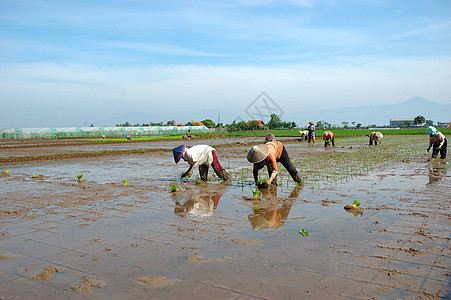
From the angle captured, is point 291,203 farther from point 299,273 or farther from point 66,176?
point 66,176

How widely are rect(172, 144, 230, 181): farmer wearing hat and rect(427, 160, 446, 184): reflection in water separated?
5.39 metres

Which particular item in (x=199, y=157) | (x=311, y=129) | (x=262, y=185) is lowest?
(x=262, y=185)

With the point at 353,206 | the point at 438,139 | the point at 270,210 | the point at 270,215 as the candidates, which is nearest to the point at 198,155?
the point at 270,210

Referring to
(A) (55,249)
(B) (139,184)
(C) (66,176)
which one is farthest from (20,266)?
(C) (66,176)

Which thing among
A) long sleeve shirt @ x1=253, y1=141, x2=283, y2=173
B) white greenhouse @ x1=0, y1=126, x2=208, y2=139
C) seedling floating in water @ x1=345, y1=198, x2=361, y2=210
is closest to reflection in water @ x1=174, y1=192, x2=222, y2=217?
long sleeve shirt @ x1=253, y1=141, x2=283, y2=173

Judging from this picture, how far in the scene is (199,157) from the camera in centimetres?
902

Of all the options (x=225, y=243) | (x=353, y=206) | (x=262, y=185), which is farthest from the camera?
(x=262, y=185)

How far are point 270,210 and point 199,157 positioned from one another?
9.69ft

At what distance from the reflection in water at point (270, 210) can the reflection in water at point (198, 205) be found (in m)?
0.79

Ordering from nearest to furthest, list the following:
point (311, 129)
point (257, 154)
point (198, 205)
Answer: point (198, 205) < point (257, 154) < point (311, 129)

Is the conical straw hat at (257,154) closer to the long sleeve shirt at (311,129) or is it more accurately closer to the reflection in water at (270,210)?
the reflection in water at (270,210)

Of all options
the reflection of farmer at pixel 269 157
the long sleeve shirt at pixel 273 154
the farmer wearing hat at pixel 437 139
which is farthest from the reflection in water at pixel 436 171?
the long sleeve shirt at pixel 273 154

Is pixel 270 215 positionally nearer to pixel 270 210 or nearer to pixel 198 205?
pixel 270 210

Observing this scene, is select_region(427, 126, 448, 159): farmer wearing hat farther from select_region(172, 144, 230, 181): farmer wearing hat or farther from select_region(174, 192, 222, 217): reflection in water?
select_region(174, 192, 222, 217): reflection in water
